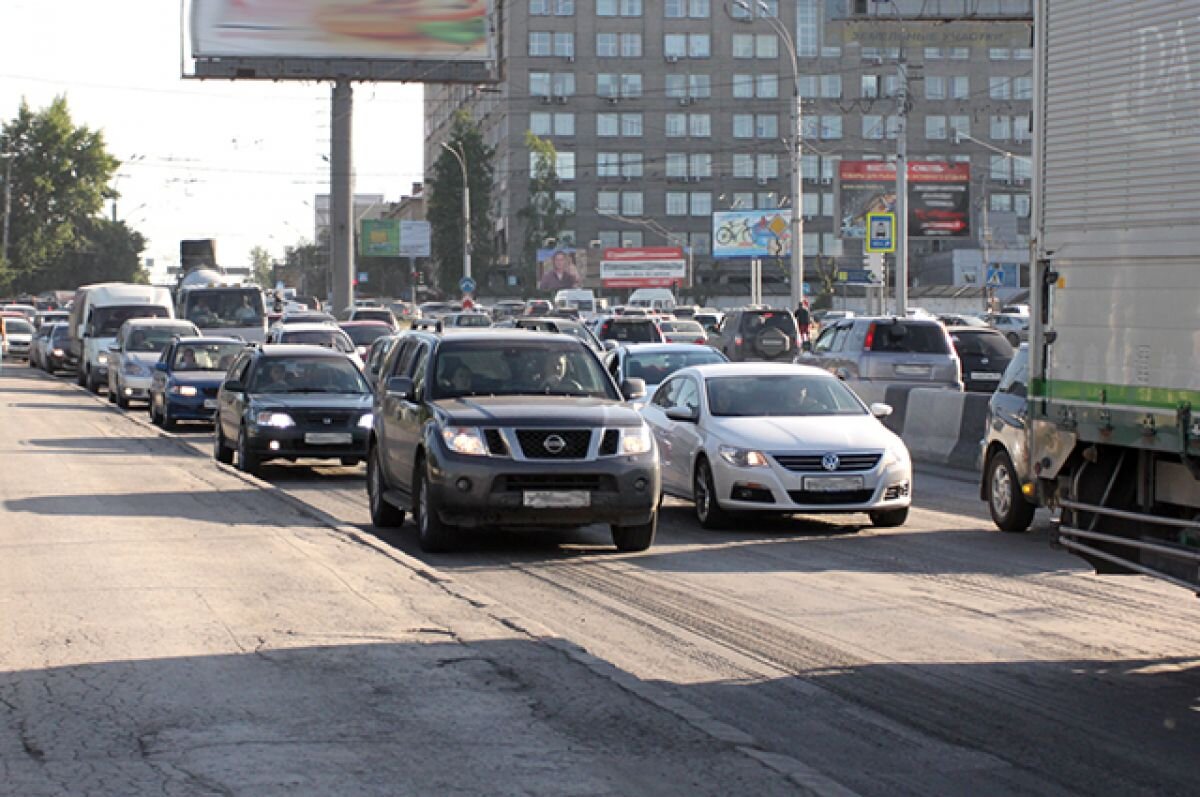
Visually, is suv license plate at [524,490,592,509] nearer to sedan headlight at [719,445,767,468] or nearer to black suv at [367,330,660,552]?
black suv at [367,330,660,552]

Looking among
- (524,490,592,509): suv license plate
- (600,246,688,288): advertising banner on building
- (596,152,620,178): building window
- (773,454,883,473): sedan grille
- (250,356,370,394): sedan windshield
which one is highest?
(596,152,620,178): building window

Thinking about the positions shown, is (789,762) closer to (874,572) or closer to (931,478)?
(874,572)

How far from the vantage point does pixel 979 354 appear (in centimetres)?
3369

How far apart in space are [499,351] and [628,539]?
219 cm

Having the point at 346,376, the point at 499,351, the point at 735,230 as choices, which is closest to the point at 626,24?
the point at 735,230

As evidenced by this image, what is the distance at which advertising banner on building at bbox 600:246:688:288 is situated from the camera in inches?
4503

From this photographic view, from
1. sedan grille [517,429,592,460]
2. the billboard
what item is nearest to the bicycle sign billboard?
the billboard

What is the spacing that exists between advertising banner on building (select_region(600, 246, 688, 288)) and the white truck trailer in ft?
344

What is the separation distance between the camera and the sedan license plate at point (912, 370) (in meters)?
28.8

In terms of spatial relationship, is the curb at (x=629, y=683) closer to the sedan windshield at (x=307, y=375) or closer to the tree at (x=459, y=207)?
the sedan windshield at (x=307, y=375)

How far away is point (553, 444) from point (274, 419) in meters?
8.44

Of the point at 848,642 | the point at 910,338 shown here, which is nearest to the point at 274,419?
the point at 910,338

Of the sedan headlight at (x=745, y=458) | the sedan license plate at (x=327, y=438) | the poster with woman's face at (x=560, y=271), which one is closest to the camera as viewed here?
the sedan headlight at (x=745, y=458)

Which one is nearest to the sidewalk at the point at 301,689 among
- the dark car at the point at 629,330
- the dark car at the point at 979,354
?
the dark car at the point at 979,354
